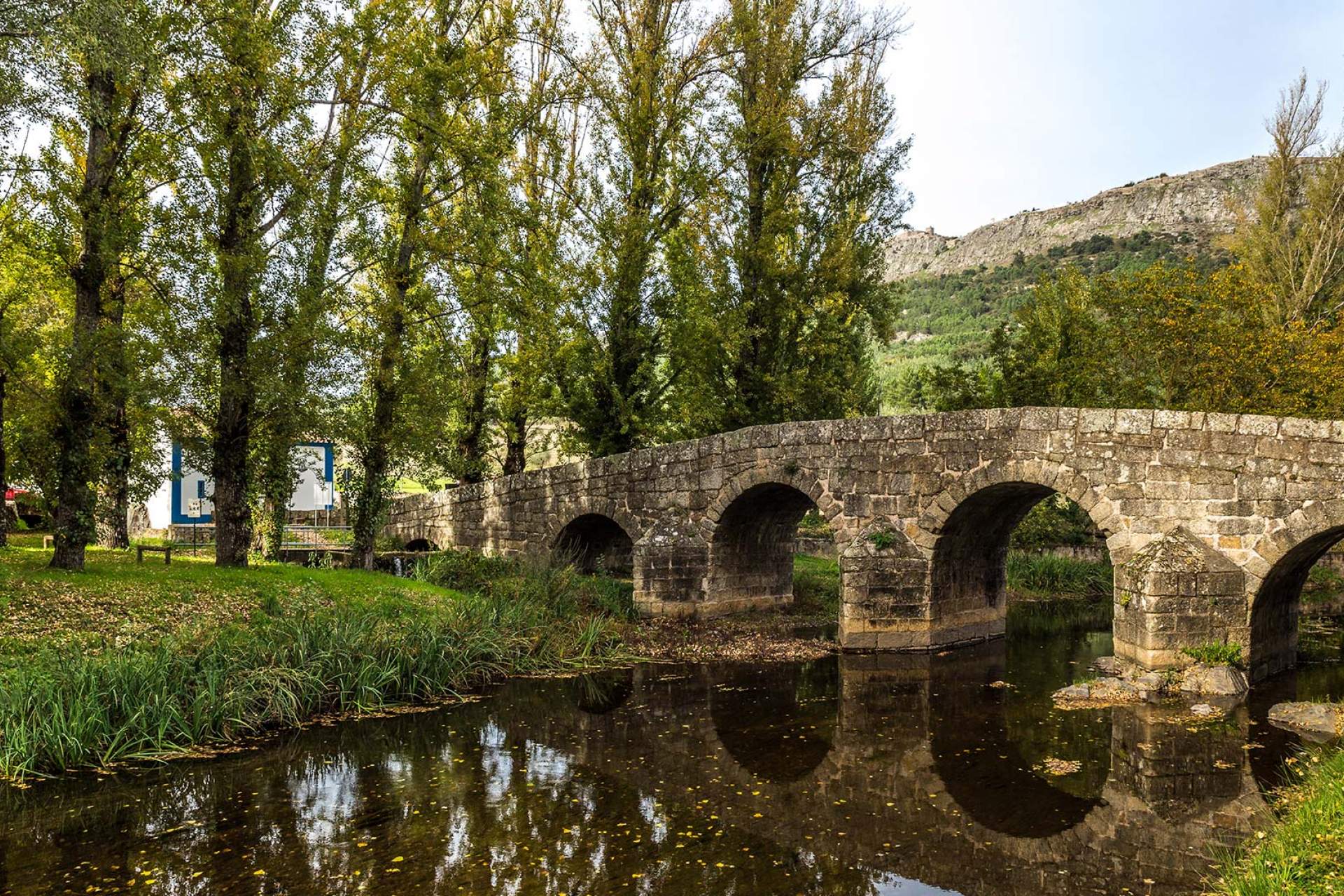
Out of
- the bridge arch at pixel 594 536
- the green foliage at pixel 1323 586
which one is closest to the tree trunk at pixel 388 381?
the bridge arch at pixel 594 536

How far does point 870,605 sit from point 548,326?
7.99m

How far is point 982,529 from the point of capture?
45.9 feet

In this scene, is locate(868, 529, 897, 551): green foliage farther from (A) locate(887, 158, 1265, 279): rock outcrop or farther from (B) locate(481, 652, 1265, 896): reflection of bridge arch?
(A) locate(887, 158, 1265, 279): rock outcrop

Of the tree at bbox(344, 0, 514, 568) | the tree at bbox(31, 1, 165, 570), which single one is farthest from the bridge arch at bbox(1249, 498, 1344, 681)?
the tree at bbox(31, 1, 165, 570)

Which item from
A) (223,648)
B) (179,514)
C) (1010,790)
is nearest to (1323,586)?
(1010,790)

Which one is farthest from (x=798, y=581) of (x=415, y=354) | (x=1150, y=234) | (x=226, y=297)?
(x=1150, y=234)

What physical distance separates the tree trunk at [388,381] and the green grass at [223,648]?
7.13 ft

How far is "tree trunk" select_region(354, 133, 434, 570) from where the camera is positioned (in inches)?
602

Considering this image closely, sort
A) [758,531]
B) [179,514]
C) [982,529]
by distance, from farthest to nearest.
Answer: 1. [179,514]
2. [758,531]
3. [982,529]

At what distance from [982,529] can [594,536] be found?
810 cm

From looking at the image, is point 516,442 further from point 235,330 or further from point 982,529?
point 982,529

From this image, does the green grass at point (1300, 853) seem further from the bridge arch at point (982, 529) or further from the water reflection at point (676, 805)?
the bridge arch at point (982, 529)

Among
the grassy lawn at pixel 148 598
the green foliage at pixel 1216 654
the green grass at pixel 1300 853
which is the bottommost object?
the green grass at pixel 1300 853

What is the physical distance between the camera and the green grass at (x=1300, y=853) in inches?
176
